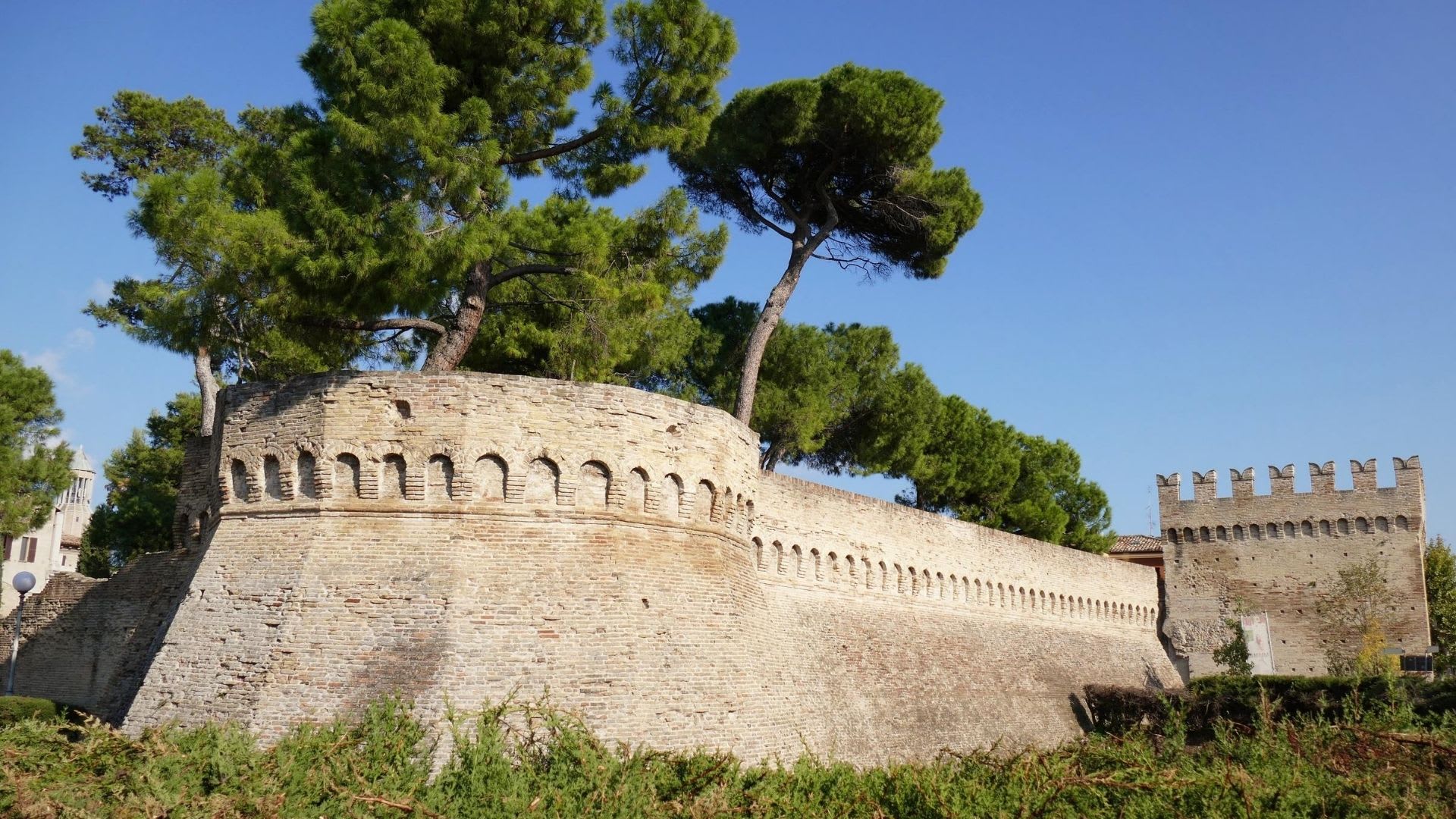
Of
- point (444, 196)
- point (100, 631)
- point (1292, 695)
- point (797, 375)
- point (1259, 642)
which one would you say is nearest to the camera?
point (444, 196)

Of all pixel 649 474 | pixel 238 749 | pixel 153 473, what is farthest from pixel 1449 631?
pixel 153 473

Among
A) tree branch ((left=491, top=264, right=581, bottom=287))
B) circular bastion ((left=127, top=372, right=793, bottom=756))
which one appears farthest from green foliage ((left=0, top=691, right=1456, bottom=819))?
tree branch ((left=491, top=264, right=581, bottom=287))

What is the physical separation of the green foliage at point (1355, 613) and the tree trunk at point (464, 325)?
2593 centimetres

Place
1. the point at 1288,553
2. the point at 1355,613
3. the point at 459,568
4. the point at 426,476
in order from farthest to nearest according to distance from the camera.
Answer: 1. the point at 1288,553
2. the point at 1355,613
3. the point at 426,476
4. the point at 459,568

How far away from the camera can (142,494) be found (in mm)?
31672

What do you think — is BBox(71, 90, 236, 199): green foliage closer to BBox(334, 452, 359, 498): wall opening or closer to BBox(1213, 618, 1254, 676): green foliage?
BBox(334, 452, 359, 498): wall opening

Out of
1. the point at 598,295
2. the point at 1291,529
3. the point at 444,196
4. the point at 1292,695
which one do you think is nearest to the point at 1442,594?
the point at 1291,529

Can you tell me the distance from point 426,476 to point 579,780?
13.0 ft

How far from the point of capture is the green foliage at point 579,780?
25.2 ft

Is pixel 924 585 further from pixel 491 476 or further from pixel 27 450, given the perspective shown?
pixel 27 450

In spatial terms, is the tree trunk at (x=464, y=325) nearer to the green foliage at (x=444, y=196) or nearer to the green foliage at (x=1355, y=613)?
the green foliage at (x=444, y=196)

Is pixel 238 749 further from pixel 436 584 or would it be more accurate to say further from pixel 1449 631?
pixel 1449 631

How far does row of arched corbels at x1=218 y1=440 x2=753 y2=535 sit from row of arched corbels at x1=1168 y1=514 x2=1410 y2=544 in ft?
88.1

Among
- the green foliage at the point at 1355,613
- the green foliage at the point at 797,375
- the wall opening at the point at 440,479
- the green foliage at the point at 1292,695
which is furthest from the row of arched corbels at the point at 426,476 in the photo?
the green foliage at the point at 1355,613
